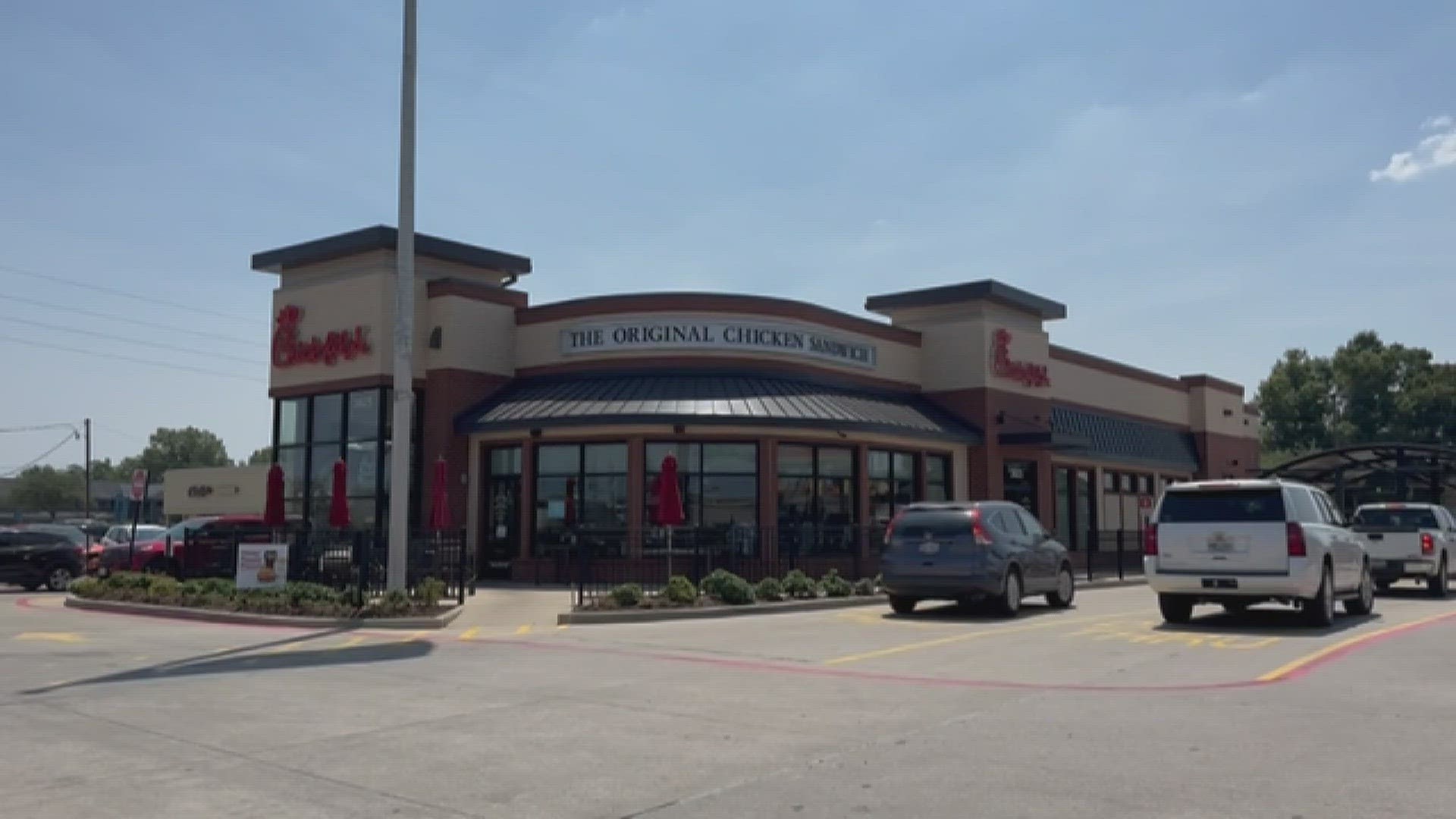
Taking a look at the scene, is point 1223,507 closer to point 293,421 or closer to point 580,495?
point 580,495

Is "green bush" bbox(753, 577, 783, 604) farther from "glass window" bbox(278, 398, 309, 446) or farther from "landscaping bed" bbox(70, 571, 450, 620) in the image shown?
"glass window" bbox(278, 398, 309, 446)

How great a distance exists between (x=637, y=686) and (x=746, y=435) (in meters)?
15.5

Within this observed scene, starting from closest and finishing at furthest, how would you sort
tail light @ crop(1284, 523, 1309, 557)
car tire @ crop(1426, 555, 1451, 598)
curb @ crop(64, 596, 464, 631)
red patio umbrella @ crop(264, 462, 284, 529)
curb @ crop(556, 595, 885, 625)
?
tail light @ crop(1284, 523, 1309, 557)
curb @ crop(64, 596, 464, 631)
curb @ crop(556, 595, 885, 625)
car tire @ crop(1426, 555, 1451, 598)
red patio umbrella @ crop(264, 462, 284, 529)

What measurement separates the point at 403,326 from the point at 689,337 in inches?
396

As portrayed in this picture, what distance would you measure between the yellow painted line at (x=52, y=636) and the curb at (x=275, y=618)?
7.20ft

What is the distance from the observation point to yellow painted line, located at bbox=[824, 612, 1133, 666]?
12.9m

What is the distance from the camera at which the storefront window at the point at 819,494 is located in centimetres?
2616

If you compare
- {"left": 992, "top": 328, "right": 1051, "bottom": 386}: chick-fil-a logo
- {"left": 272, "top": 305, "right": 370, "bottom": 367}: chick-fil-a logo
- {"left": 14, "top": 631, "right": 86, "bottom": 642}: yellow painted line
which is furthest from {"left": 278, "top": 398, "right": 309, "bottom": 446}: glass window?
{"left": 992, "top": 328, "right": 1051, "bottom": 386}: chick-fil-a logo

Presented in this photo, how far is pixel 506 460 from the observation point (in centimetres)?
2744

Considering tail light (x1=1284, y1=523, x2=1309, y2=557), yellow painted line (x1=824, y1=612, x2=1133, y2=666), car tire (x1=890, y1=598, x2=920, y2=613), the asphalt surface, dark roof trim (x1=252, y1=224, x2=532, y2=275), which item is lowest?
the asphalt surface

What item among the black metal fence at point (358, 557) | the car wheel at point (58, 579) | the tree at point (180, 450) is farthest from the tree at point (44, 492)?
the black metal fence at point (358, 557)

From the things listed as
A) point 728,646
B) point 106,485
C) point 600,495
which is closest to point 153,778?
point 728,646

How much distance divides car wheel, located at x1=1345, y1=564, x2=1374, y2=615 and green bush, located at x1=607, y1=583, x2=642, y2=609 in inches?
414

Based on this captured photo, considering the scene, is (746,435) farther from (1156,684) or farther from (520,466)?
(1156,684)
